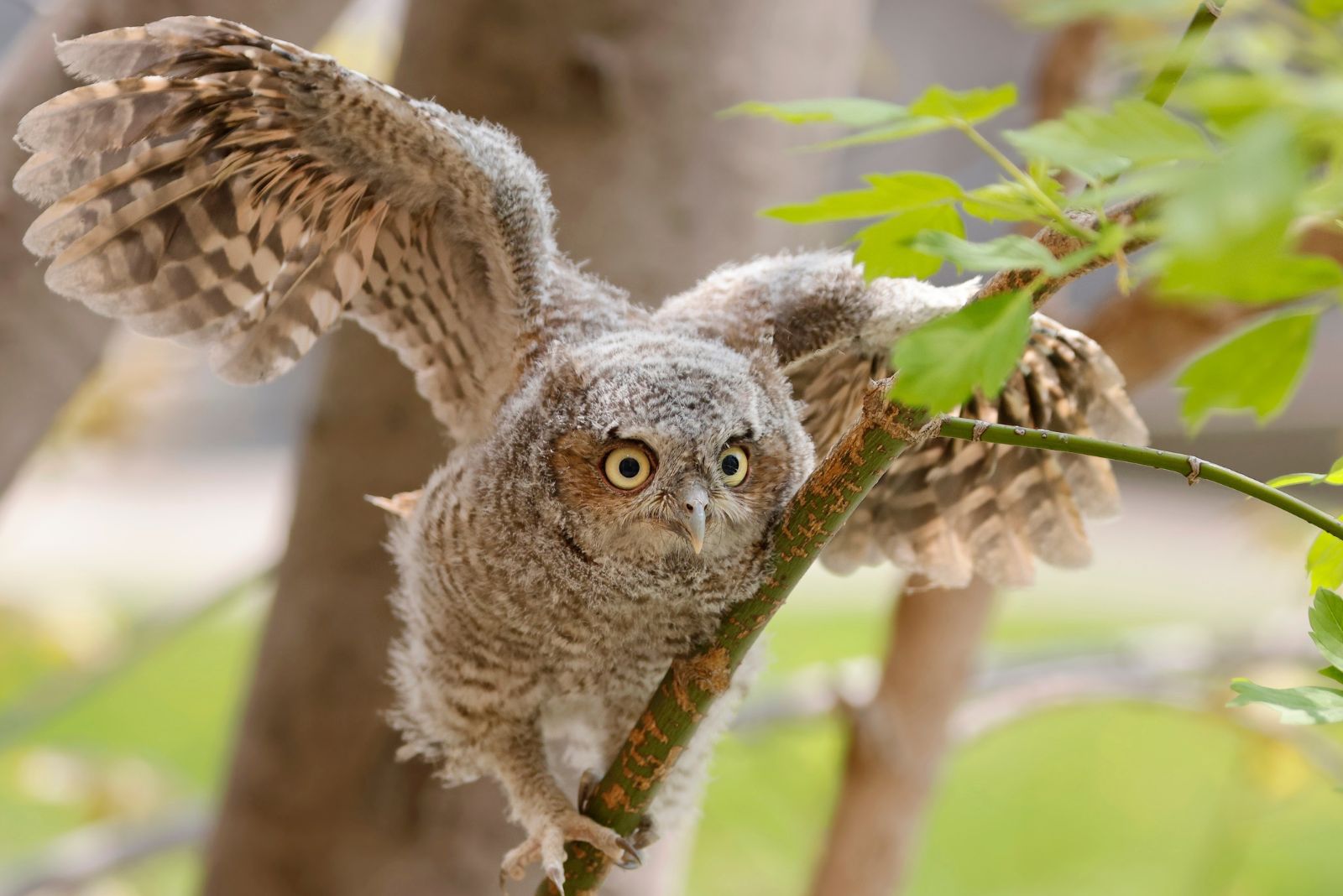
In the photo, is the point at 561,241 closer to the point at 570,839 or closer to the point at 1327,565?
the point at 570,839

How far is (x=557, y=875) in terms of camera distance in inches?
39.4

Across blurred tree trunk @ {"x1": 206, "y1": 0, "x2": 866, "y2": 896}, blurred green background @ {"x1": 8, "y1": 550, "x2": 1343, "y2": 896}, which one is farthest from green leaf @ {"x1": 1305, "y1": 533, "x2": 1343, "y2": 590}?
blurred green background @ {"x1": 8, "y1": 550, "x2": 1343, "y2": 896}

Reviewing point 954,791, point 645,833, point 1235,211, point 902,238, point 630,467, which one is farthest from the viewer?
point 954,791

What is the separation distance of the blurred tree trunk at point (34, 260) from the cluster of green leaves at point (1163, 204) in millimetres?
1208

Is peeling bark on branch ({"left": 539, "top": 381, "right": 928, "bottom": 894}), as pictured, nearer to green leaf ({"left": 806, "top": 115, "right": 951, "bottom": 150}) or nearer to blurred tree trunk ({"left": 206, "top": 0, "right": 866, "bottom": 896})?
green leaf ({"left": 806, "top": 115, "right": 951, "bottom": 150})

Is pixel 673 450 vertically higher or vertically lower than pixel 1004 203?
higher

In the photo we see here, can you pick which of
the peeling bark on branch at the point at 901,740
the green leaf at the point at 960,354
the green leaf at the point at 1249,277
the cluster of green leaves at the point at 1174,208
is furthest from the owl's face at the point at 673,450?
the peeling bark on branch at the point at 901,740

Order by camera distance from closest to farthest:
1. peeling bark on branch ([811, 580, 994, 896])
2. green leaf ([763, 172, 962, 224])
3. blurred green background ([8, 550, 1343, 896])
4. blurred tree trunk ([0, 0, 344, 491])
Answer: green leaf ([763, 172, 962, 224])
blurred tree trunk ([0, 0, 344, 491])
peeling bark on branch ([811, 580, 994, 896])
blurred green background ([8, 550, 1343, 896])

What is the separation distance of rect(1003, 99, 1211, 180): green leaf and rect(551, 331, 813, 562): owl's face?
21.8 inches

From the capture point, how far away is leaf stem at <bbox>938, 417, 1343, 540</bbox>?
2.00 ft

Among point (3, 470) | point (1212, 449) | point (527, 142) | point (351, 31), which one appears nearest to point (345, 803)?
point (3, 470)

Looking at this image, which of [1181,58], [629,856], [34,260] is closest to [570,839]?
[629,856]

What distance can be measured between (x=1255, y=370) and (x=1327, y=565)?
0.34m

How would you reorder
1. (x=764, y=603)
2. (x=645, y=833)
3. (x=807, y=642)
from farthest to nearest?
1. (x=807, y=642)
2. (x=645, y=833)
3. (x=764, y=603)
